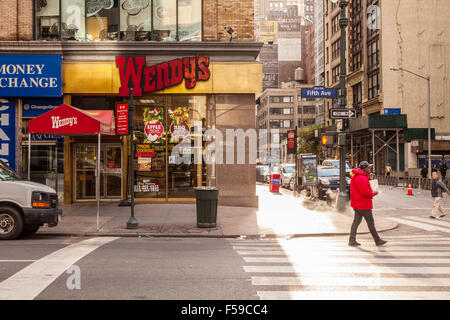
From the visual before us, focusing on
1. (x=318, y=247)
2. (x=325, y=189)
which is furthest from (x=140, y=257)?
(x=325, y=189)

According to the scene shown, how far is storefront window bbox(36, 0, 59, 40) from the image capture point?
1950cm

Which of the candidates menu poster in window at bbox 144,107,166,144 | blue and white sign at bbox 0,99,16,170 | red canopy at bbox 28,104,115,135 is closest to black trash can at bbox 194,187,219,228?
red canopy at bbox 28,104,115,135

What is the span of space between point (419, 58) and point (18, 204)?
1829 inches

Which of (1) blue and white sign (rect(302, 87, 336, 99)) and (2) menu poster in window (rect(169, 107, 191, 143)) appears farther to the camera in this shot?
(2) menu poster in window (rect(169, 107, 191, 143))

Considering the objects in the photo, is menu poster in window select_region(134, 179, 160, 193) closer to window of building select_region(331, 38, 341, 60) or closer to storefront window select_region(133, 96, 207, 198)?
storefront window select_region(133, 96, 207, 198)

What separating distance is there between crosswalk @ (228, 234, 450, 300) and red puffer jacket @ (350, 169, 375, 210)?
933mm

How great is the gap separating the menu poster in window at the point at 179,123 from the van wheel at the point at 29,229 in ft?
26.1

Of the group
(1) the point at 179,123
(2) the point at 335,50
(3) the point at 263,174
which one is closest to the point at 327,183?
(1) the point at 179,123

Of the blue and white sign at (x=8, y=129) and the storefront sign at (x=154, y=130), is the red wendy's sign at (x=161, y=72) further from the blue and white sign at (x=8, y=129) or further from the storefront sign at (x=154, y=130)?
the blue and white sign at (x=8, y=129)

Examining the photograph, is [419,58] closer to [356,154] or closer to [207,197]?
[356,154]

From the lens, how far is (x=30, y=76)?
18688 mm

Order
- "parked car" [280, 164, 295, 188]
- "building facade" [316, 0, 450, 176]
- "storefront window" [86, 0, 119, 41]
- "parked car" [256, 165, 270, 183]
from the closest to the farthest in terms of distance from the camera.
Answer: "storefront window" [86, 0, 119, 41] → "parked car" [280, 164, 295, 188] → "parked car" [256, 165, 270, 183] → "building facade" [316, 0, 450, 176]

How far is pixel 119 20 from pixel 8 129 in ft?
20.7
